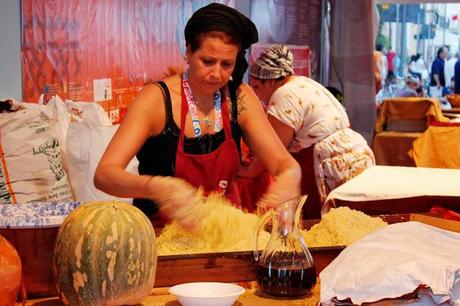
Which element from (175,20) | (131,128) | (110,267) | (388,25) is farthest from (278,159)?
(388,25)

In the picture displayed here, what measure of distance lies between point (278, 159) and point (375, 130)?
6.25 meters

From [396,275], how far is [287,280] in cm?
34

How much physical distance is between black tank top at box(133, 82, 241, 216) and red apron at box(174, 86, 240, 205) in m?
0.02

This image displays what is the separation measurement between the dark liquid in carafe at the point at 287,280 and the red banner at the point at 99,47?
142 cm

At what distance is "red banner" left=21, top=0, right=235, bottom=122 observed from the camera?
4102mm

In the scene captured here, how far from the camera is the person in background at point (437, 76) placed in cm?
1576

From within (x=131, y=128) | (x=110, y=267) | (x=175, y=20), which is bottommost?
(x=110, y=267)

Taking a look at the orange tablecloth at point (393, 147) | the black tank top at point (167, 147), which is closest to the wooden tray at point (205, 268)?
the black tank top at point (167, 147)

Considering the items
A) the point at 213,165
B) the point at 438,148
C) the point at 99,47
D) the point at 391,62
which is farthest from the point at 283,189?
the point at 391,62

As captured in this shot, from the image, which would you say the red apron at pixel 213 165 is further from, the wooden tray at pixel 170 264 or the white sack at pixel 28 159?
the white sack at pixel 28 159

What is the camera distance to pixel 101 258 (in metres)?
1.79

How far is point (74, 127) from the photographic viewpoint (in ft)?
13.1

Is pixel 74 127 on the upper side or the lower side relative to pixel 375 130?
upper

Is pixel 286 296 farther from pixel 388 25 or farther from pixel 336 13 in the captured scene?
pixel 388 25
